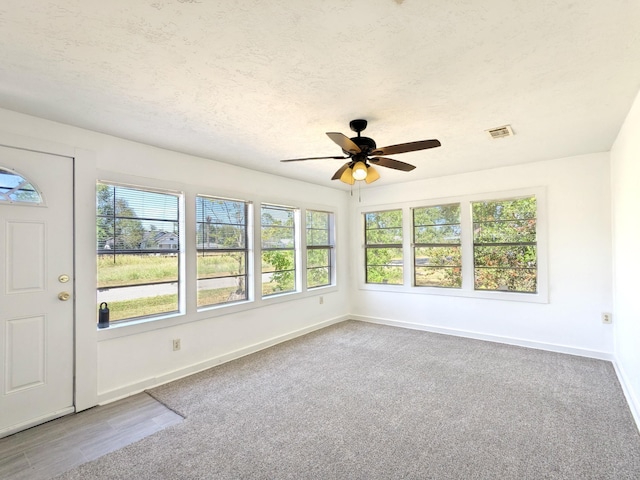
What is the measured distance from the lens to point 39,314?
2564 mm

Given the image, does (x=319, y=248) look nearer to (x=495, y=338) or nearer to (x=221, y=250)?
(x=221, y=250)

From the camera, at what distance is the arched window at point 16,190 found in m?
2.42

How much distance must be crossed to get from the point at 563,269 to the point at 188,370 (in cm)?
465

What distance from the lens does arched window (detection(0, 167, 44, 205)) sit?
242 centimetres

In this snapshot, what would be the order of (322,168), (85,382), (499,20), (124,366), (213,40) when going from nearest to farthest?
(499,20) < (213,40) < (85,382) < (124,366) < (322,168)

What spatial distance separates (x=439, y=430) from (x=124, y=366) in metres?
2.82

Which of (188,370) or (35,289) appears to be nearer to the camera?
(35,289)

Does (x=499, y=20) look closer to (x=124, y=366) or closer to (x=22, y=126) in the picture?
(x=22, y=126)

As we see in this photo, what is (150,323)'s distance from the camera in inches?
126

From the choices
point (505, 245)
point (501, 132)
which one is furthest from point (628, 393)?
point (501, 132)

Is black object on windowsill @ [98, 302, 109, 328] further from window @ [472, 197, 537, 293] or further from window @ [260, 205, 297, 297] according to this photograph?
window @ [472, 197, 537, 293]

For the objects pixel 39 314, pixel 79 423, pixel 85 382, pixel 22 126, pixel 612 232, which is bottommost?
pixel 79 423

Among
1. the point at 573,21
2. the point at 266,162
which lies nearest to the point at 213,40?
the point at 573,21

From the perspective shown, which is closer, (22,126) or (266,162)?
(22,126)
